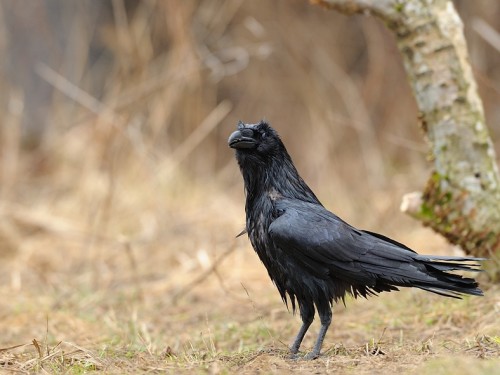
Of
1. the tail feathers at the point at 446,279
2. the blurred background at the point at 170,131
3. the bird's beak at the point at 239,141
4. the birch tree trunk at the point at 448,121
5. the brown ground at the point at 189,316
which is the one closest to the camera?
the brown ground at the point at 189,316

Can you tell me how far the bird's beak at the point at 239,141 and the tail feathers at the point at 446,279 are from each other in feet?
3.42

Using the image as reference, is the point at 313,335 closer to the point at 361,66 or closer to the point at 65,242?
the point at 65,242

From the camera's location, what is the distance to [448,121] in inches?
181

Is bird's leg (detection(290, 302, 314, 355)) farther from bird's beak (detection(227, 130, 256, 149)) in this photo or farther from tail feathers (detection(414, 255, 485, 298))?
bird's beak (detection(227, 130, 256, 149))

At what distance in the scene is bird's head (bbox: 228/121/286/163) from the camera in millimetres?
4039

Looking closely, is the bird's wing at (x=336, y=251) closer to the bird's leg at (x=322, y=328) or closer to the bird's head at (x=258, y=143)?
the bird's leg at (x=322, y=328)

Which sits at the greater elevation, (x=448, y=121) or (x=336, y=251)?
(x=448, y=121)

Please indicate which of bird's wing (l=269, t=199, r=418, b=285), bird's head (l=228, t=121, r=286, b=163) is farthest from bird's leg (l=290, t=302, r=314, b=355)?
bird's head (l=228, t=121, r=286, b=163)

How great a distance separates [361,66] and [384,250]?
26.7 ft

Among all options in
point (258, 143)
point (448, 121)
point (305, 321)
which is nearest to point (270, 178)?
point (258, 143)

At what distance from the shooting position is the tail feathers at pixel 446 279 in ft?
11.7

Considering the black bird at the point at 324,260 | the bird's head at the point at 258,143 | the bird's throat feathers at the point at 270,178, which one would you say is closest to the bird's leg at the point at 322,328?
the black bird at the point at 324,260

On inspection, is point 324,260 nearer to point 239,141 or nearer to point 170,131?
point 239,141

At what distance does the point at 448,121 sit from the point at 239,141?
4.54 feet
